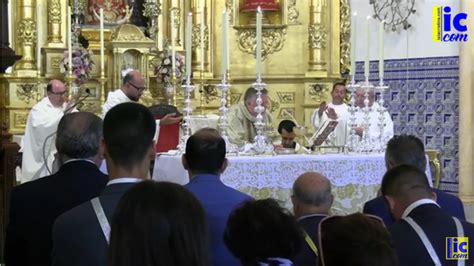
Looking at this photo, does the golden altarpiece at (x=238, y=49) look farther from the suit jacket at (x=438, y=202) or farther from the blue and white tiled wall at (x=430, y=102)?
the suit jacket at (x=438, y=202)

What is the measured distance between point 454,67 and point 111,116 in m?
8.68

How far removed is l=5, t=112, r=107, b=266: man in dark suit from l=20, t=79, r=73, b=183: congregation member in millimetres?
5915

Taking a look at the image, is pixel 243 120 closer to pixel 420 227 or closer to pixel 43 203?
pixel 43 203

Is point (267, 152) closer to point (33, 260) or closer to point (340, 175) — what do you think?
point (340, 175)

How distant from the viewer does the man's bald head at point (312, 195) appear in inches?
147

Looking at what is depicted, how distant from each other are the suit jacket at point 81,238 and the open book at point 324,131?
498cm

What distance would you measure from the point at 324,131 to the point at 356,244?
5.58 metres

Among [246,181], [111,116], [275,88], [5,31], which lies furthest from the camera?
[275,88]

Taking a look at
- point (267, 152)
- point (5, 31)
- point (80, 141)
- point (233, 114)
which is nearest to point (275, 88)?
point (233, 114)

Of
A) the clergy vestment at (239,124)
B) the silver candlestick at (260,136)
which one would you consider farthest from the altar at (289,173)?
the clergy vestment at (239,124)

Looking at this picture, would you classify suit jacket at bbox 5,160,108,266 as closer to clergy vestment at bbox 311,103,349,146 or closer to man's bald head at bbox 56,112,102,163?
man's bald head at bbox 56,112,102,163

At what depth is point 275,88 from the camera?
12.9 m

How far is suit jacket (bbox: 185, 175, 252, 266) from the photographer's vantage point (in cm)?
382

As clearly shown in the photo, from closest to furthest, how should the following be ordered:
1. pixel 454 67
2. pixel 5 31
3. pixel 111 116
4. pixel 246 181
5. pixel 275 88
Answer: pixel 111 116, pixel 5 31, pixel 246 181, pixel 454 67, pixel 275 88
